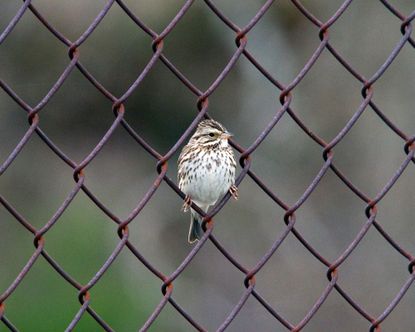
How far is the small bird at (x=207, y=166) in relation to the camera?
4664 mm

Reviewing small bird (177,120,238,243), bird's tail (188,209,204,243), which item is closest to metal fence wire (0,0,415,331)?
small bird (177,120,238,243)

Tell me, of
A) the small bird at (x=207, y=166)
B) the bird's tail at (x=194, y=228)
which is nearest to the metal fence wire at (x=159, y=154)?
the small bird at (x=207, y=166)

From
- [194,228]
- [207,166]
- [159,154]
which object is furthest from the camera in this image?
[194,228]

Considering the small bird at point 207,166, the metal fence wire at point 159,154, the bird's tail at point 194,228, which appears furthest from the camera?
the bird's tail at point 194,228

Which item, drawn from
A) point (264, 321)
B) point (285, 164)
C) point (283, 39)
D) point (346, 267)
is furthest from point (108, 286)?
point (283, 39)

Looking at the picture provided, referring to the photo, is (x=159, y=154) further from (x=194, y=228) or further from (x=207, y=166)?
(x=194, y=228)

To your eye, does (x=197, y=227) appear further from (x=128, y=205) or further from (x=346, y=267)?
(x=128, y=205)

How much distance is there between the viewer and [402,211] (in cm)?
1029

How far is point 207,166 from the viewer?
476 centimetres

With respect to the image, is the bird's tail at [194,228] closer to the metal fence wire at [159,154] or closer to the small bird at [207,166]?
the small bird at [207,166]

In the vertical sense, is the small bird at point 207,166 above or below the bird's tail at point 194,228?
above

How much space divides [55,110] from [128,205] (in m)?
1.73

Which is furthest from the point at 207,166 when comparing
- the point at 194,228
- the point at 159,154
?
the point at 159,154

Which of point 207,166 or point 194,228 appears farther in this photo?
point 194,228
